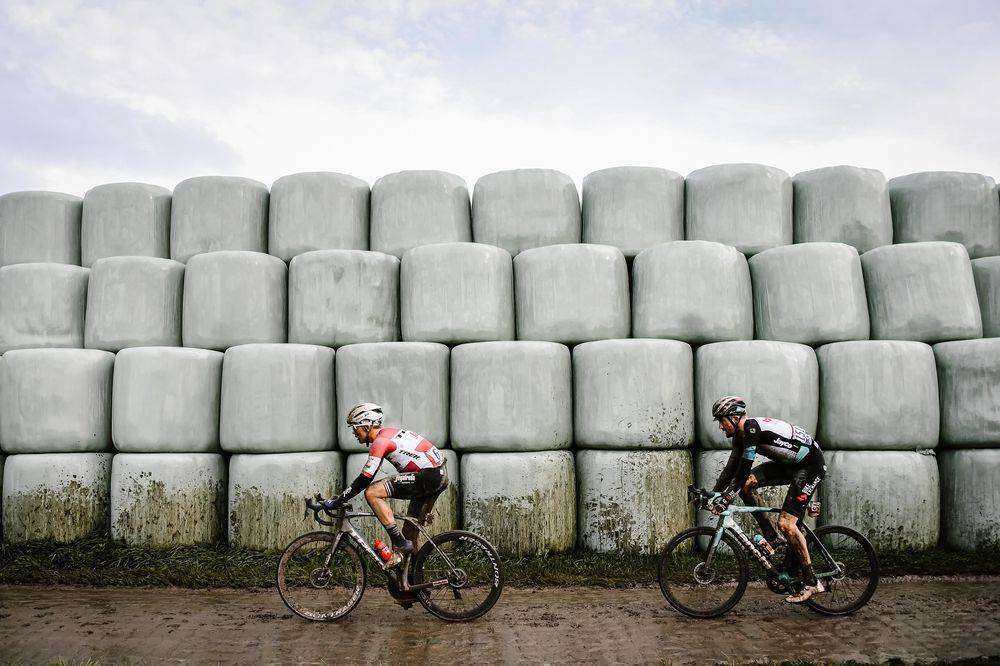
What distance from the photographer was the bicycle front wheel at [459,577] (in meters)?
5.68

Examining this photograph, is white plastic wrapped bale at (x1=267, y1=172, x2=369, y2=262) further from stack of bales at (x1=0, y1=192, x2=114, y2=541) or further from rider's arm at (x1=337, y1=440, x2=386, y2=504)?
rider's arm at (x1=337, y1=440, x2=386, y2=504)

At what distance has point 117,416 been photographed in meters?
7.73

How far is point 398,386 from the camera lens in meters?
7.64

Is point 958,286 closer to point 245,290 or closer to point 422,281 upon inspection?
point 422,281

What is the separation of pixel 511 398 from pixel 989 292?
15.8ft

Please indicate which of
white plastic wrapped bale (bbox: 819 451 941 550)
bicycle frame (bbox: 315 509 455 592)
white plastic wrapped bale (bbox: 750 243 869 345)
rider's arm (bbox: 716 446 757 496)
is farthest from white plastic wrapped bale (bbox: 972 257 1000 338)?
bicycle frame (bbox: 315 509 455 592)

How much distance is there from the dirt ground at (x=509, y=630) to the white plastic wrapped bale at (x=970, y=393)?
4.99 feet

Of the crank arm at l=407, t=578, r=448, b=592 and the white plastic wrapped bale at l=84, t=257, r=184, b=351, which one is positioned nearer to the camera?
the crank arm at l=407, t=578, r=448, b=592

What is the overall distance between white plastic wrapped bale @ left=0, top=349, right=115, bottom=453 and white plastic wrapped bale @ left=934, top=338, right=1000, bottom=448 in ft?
25.6

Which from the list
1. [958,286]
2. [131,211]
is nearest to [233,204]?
[131,211]

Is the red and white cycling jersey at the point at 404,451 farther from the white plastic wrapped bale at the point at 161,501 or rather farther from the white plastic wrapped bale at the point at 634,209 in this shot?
the white plastic wrapped bale at the point at 634,209

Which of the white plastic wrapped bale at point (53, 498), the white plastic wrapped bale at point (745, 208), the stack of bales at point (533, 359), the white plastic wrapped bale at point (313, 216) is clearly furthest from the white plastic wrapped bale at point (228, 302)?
the white plastic wrapped bale at point (745, 208)

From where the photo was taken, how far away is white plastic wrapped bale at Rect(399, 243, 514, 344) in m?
7.88

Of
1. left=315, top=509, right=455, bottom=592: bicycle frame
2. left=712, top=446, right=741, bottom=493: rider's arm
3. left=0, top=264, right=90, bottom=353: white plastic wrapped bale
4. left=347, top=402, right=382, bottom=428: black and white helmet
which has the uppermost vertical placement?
left=0, top=264, right=90, bottom=353: white plastic wrapped bale
